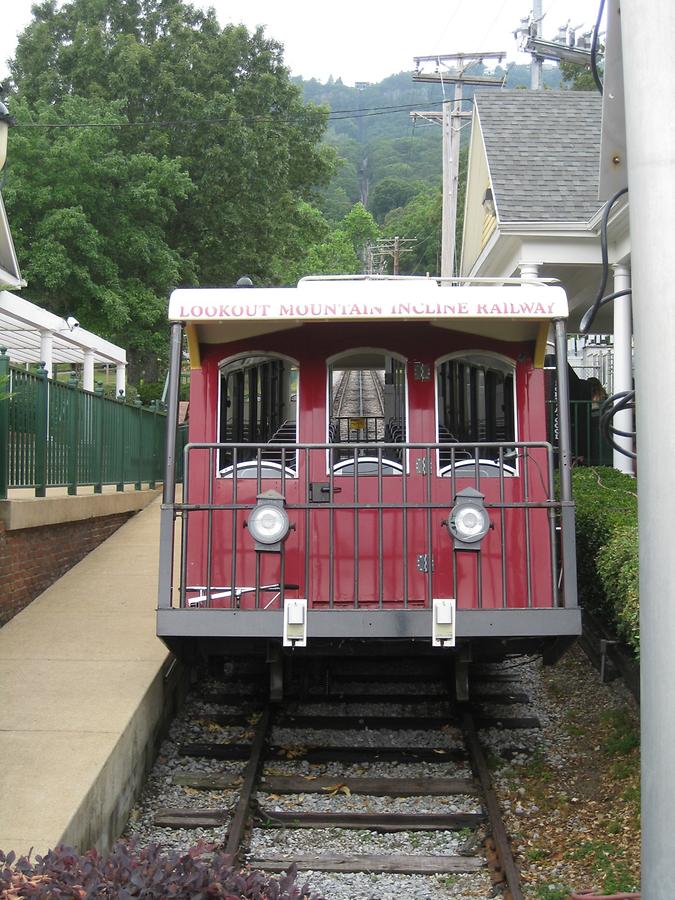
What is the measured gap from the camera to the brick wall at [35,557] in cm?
860

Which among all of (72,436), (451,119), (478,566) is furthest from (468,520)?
(451,119)

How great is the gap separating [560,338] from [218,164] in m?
26.2

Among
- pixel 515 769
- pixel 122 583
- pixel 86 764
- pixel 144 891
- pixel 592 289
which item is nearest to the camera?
pixel 144 891

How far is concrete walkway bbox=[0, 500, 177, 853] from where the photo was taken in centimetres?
507

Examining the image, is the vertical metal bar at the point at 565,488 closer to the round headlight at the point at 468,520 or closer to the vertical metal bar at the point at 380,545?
the round headlight at the point at 468,520

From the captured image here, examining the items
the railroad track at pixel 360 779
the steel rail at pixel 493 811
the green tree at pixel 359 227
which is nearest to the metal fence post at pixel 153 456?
the railroad track at pixel 360 779

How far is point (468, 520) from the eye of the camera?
6078 mm

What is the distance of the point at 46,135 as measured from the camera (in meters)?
27.7

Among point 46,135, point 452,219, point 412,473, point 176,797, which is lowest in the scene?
point 176,797

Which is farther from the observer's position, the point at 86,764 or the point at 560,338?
the point at 560,338

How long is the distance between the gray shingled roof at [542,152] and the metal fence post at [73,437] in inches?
278

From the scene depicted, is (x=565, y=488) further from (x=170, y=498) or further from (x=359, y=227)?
(x=359, y=227)

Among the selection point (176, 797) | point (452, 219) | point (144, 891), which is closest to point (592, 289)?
point (452, 219)

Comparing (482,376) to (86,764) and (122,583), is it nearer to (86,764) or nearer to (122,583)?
(86,764)
